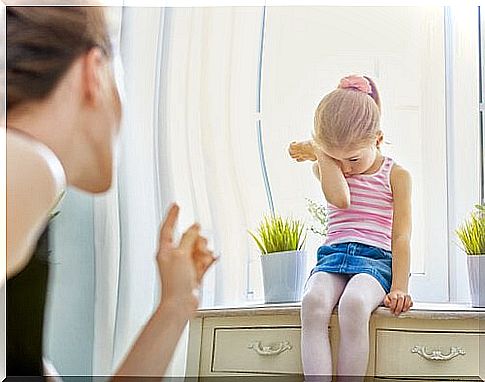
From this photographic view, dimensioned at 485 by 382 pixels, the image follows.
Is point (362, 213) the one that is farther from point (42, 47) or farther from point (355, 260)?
point (42, 47)

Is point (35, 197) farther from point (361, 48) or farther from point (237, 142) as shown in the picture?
point (361, 48)

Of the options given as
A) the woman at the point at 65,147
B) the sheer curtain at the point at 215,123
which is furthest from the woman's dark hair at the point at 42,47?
the sheer curtain at the point at 215,123

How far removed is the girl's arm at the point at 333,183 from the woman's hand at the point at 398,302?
0.47ft

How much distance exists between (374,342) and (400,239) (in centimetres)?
15

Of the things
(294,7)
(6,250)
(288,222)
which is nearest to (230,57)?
(294,7)

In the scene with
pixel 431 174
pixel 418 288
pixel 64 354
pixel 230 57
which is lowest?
pixel 64 354

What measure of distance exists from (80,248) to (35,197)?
135 millimetres

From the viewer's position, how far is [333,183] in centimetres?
134

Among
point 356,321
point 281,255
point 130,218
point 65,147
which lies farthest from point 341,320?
point 65,147

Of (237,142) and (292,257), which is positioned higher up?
(237,142)

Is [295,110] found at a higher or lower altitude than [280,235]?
higher

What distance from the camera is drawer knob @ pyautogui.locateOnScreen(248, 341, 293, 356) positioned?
1.32 metres

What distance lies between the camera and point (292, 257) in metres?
1.34

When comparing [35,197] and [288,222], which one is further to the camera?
[288,222]
